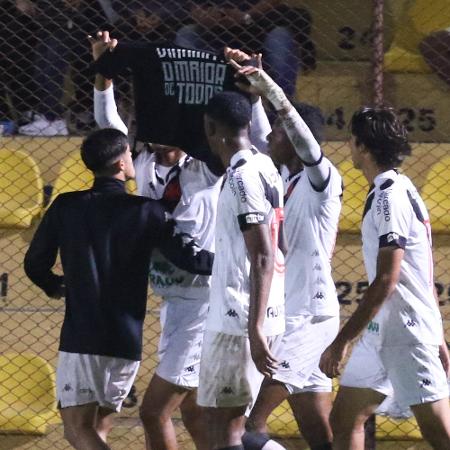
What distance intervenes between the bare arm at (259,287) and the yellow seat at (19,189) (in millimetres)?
3206

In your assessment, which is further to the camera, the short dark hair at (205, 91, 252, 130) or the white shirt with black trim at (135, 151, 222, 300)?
the white shirt with black trim at (135, 151, 222, 300)

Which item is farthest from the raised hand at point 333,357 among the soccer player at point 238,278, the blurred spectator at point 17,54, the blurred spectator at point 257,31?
the blurred spectator at point 17,54

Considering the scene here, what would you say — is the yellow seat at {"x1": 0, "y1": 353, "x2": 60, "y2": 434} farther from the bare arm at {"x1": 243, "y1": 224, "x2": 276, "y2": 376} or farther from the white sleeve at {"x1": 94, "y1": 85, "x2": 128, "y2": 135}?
the bare arm at {"x1": 243, "y1": 224, "x2": 276, "y2": 376}

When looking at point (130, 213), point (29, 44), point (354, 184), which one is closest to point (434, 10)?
point (354, 184)

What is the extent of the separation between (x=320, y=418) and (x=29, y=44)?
3713 millimetres

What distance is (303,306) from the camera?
634cm

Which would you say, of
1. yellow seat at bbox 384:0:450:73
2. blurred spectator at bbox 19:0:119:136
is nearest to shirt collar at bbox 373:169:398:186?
blurred spectator at bbox 19:0:119:136

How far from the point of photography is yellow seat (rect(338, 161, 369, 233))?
27.1 ft

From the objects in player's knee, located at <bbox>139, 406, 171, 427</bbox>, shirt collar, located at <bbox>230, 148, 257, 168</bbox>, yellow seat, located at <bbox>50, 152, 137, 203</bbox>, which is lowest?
player's knee, located at <bbox>139, 406, 171, 427</bbox>

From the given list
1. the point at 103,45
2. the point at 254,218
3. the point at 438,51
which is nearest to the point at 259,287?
the point at 254,218

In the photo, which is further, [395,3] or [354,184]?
[395,3]

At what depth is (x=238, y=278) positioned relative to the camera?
5512 millimetres

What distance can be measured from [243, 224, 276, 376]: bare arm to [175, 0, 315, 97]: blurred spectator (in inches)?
133

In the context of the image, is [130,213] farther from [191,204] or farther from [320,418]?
[320,418]
